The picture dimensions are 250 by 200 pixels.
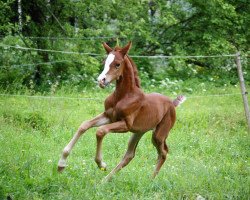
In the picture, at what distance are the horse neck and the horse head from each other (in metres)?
0.12

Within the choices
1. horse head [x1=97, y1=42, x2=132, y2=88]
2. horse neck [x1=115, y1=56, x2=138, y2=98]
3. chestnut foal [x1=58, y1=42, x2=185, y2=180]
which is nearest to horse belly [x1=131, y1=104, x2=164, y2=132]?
chestnut foal [x1=58, y1=42, x2=185, y2=180]

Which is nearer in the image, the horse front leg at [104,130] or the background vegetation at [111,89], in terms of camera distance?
the horse front leg at [104,130]

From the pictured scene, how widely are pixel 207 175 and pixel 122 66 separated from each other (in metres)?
1.99

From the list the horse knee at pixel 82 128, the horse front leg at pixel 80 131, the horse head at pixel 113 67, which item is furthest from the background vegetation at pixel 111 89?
the horse head at pixel 113 67

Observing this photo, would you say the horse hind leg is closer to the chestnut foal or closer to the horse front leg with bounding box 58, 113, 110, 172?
the chestnut foal

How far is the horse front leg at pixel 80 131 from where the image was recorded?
6.02 m

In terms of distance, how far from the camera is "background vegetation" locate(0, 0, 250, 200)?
21.8 ft

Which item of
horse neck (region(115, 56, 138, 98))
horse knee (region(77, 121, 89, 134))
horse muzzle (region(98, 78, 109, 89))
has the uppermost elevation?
horse muzzle (region(98, 78, 109, 89))

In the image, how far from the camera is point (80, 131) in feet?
20.1

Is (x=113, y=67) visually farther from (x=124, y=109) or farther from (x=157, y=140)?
(x=157, y=140)

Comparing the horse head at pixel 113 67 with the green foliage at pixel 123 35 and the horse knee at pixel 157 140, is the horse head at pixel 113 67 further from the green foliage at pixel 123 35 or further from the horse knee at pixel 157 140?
the green foliage at pixel 123 35

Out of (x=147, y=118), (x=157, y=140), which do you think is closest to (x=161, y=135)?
(x=157, y=140)

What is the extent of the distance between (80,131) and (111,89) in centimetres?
842

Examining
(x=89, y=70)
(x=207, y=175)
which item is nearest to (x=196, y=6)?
(x=89, y=70)
